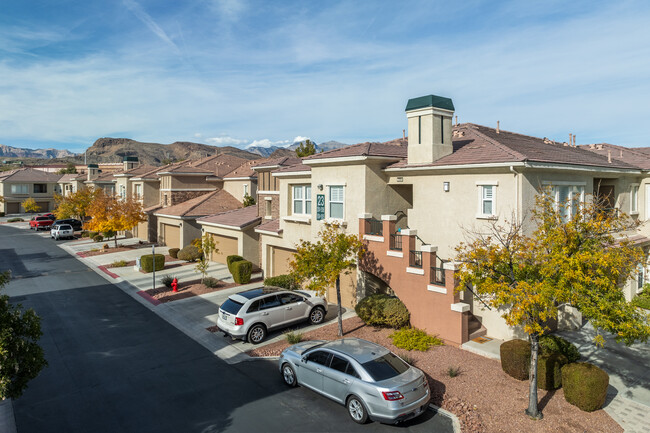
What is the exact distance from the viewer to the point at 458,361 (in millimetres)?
13078

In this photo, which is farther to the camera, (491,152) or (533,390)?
(491,152)

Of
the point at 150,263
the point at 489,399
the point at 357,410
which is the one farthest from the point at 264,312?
the point at 150,263

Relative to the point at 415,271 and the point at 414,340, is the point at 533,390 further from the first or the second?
the point at 415,271

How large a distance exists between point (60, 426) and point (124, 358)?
4219 mm

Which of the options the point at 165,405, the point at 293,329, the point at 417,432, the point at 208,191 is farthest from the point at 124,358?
the point at 208,191

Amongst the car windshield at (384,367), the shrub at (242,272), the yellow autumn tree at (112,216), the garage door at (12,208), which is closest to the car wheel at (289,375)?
the car windshield at (384,367)

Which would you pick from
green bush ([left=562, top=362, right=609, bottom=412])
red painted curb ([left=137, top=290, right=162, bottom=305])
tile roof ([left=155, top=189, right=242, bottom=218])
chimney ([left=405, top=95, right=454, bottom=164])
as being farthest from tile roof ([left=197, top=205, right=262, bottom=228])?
green bush ([left=562, top=362, right=609, bottom=412])

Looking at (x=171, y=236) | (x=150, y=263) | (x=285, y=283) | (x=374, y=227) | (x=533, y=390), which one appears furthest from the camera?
(x=171, y=236)

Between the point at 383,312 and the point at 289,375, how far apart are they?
5.09 meters

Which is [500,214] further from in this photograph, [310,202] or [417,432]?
[310,202]

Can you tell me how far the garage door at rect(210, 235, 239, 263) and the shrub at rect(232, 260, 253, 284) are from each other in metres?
4.63

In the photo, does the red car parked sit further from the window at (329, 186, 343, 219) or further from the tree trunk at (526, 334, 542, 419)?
the tree trunk at (526, 334, 542, 419)

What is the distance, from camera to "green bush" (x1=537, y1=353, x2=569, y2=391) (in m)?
11.3

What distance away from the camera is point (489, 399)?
10.9 metres
